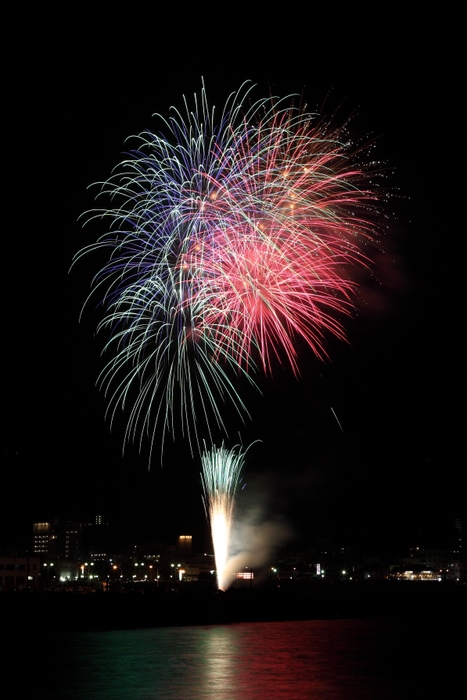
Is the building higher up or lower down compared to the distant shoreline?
higher up

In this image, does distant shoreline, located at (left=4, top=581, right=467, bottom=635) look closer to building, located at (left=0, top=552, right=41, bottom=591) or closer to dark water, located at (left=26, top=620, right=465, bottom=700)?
dark water, located at (left=26, top=620, right=465, bottom=700)

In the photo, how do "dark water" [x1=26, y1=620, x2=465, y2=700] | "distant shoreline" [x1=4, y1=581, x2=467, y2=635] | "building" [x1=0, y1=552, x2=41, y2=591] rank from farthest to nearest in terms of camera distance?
"building" [x1=0, y1=552, x2=41, y2=591]
"distant shoreline" [x1=4, y1=581, x2=467, y2=635]
"dark water" [x1=26, y1=620, x2=465, y2=700]

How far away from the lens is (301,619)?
1364 inches

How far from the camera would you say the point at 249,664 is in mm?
17219

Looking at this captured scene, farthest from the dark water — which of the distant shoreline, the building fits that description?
the building

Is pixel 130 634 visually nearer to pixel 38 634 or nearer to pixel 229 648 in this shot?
pixel 38 634

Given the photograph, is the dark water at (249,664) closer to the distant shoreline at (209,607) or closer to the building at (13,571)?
the distant shoreline at (209,607)

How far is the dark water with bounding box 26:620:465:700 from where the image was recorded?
1370 centimetres

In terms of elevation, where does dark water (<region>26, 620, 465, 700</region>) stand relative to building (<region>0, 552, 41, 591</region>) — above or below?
below

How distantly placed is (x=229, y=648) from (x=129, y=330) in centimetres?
864

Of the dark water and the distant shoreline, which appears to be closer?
the dark water

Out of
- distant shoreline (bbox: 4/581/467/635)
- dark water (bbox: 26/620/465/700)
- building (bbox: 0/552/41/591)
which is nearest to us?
dark water (bbox: 26/620/465/700)

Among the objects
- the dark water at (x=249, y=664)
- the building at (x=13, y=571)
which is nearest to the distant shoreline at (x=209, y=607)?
the dark water at (x=249, y=664)

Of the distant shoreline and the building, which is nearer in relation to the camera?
the distant shoreline
